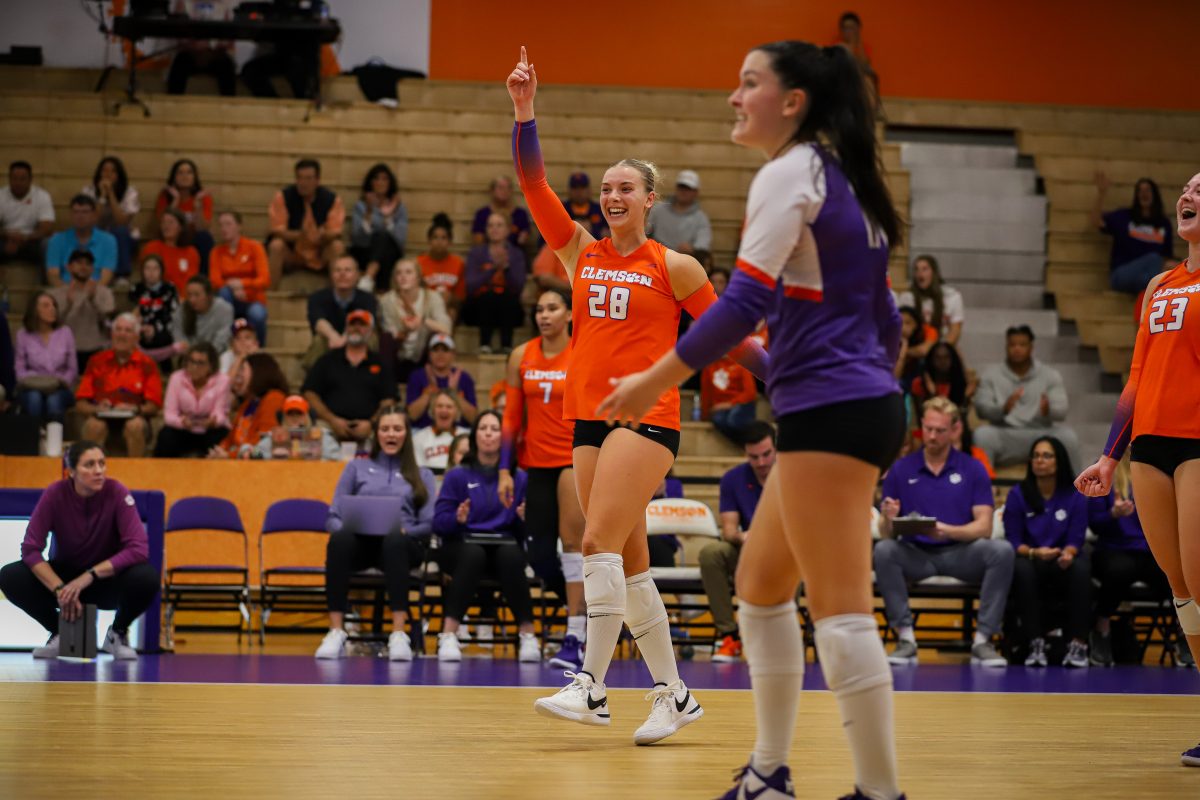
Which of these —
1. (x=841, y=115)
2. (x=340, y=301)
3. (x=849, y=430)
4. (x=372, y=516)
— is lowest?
(x=372, y=516)

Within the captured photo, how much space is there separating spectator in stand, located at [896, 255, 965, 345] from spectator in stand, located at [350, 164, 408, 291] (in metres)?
4.72

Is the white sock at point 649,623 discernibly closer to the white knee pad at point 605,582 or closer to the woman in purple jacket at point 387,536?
the white knee pad at point 605,582

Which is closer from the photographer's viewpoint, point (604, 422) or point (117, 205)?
point (604, 422)

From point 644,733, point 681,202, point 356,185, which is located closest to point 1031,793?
point 644,733

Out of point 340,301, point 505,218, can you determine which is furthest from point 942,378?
point 340,301

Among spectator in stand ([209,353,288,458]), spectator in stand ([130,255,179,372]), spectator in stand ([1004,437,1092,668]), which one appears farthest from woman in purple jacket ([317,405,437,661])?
spectator in stand ([1004,437,1092,668])

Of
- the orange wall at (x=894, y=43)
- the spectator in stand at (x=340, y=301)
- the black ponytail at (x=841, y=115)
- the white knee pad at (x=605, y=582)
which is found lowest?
the white knee pad at (x=605, y=582)

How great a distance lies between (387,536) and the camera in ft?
29.7

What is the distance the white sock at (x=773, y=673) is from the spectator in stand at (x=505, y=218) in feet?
33.9

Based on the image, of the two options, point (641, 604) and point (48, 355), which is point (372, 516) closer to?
point (48, 355)

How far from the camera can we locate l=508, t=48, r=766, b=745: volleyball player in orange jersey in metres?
4.82

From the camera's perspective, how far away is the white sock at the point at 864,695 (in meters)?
3.03

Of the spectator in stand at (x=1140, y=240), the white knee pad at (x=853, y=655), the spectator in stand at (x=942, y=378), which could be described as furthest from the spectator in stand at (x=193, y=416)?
the spectator in stand at (x=1140, y=240)

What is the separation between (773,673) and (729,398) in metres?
8.68
